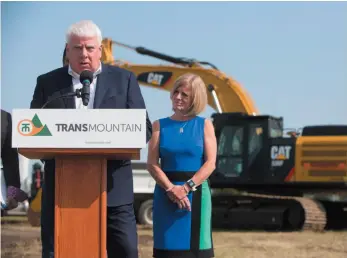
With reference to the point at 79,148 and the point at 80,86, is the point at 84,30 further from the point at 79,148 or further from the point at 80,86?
the point at 79,148

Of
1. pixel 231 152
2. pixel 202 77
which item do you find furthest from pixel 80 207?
pixel 202 77

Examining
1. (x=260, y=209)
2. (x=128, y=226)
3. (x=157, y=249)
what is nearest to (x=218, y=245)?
(x=260, y=209)

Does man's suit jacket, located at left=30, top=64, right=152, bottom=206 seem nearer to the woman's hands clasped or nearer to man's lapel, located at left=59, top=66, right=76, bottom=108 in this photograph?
man's lapel, located at left=59, top=66, right=76, bottom=108

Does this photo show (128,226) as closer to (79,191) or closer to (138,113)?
(79,191)

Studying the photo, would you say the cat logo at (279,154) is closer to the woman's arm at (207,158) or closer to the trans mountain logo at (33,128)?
the woman's arm at (207,158)

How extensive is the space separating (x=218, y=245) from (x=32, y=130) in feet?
26.3

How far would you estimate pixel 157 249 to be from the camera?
470 centimetres

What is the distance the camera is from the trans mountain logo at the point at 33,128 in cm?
358

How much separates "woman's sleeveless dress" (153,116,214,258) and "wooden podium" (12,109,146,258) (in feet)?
2.98

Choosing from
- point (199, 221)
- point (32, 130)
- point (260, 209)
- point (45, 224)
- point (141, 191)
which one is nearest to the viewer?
point (32, 130)

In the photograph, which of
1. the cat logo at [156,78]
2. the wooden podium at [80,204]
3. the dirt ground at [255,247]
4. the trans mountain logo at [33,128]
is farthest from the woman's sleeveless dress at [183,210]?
the cat logo at [156,78]

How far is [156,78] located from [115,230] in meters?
15.7

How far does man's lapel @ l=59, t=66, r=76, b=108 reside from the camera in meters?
3.94

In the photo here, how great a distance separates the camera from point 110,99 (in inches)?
156
